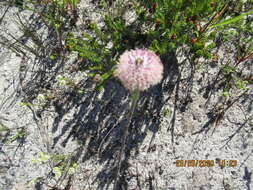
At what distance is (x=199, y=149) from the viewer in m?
2.70

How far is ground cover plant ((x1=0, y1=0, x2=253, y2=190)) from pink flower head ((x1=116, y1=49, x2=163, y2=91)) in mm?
875

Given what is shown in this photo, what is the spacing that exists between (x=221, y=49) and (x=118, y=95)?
155 cm

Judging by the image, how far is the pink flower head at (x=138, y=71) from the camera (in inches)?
66.2

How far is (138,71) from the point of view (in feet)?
5.59

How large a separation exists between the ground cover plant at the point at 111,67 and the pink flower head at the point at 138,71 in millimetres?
875

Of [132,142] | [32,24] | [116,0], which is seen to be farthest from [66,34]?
[132,142]

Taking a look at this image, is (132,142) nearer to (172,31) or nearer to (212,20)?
(172,31)

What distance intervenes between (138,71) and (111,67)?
46.5 inches
